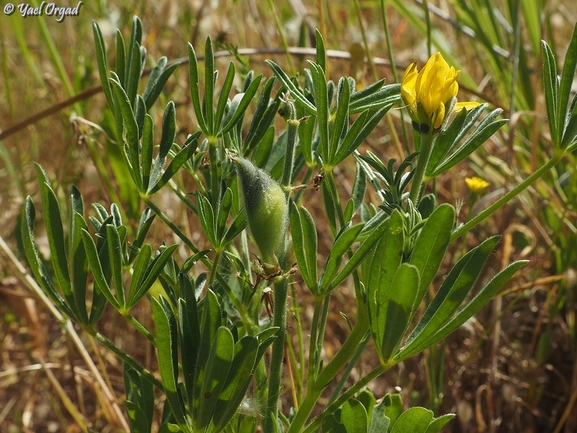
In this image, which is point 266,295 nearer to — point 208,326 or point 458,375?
point 208,326

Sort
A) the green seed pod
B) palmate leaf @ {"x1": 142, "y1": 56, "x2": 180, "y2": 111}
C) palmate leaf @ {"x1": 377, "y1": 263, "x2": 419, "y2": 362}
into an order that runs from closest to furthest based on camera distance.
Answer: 1. palmate leaf @ {"x1": 377, "y1": 263, "x2": 419, "y2": 362}
2. the green seed pod
3. palmate leaf @ {"x1": 142, "y1": 56, "x2": 180, "y2": 111}

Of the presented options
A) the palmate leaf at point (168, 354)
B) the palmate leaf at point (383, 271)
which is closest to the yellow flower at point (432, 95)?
Result: the palmate leaf at point (383, 271)

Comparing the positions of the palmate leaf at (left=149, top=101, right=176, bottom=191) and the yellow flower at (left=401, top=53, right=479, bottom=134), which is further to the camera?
the palmate leaf at (left=149, top=101, right=176, bottom=191)

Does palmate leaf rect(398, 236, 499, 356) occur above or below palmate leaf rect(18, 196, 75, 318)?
below

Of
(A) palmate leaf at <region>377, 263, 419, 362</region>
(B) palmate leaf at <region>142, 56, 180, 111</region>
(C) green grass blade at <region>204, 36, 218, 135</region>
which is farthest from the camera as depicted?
(B) palmate leaf at <region>142, 56, 180, 111</region>

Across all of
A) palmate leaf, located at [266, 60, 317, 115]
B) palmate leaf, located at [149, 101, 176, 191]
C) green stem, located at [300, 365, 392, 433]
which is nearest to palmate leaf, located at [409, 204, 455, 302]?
green stem, located at [300, 365, 392, 433]

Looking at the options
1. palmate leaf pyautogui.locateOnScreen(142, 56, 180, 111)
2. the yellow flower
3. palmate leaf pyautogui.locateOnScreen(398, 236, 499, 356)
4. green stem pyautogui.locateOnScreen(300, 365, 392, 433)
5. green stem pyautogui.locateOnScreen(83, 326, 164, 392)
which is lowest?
green stem pyautogui.locateOnScreen(300, 365, 392, 433)

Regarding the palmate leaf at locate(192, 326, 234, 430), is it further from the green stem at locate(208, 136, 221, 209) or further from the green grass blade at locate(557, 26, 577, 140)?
the green grass blade at locate(557, 26, 577, 140)

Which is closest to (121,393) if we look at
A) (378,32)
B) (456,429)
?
(456,429)
